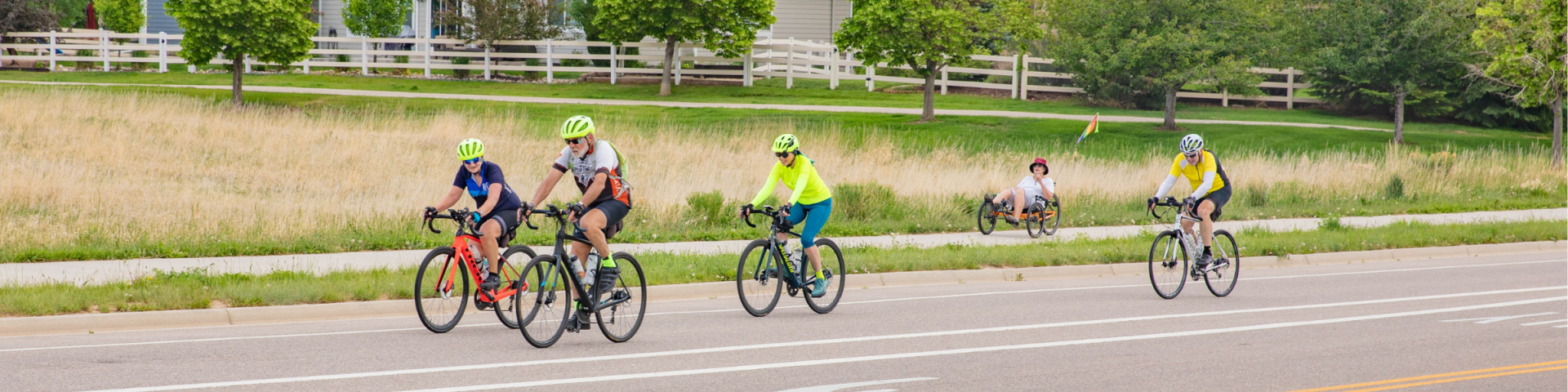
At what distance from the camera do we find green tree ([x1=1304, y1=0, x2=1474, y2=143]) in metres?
34.5

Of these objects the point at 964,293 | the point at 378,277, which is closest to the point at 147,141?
the point at 378,277

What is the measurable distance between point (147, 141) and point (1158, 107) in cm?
3092

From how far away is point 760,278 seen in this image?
9.76 m

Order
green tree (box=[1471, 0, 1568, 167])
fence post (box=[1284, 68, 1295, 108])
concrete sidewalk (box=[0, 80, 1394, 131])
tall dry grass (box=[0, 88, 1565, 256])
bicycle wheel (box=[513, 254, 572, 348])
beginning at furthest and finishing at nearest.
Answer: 1. fence post (box=[1284, 68, 1295, 108])
2. concrete sidewalk (box=[0, 80, 1394, 131])
3. green tree (box=[1471, 0, 1568, 167])
4. tall dry grass (box=[0, 88, 1565, 256])
5. bicycle wheel (box=[513, 254, 572, 348])

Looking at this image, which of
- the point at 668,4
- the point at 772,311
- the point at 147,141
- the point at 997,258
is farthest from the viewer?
the point at 668,4

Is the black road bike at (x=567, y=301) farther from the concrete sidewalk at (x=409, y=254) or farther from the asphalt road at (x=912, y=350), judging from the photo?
the concrete sidewalk at (x=409, y=254)

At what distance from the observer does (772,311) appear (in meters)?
10.3

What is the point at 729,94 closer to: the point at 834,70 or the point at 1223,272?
the point at 834,70

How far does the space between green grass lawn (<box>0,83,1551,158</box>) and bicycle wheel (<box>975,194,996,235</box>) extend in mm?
13552

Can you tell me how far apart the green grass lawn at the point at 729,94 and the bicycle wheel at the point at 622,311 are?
1131 inches

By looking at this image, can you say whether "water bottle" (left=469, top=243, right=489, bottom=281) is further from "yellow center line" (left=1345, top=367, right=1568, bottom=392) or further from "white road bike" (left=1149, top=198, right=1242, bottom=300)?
"white road bike" (left=1149, top=198, right=1242, bottom=300)

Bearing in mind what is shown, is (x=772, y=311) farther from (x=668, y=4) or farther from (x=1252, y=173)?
(x=668, y=4)

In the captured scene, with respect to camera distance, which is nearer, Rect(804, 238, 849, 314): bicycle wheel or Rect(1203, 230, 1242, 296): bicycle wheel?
Rect(804, 238, 849, 314): bicycle wheel

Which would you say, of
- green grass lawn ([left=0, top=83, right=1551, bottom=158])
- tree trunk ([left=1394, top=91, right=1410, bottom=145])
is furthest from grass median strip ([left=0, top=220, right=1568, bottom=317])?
tree trunk ([left=1394, top=91, right=1410, bottom=145])
